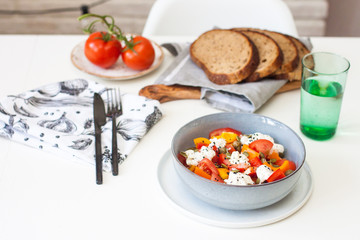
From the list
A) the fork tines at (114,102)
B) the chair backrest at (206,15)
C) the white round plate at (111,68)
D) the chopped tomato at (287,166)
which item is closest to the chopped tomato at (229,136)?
the chopped tomato at (287,166)

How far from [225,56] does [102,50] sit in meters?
0.38

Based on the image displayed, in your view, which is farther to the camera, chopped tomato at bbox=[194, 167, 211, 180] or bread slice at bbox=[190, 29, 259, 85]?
bread slice at bbox=[190, 29, 259, 85]

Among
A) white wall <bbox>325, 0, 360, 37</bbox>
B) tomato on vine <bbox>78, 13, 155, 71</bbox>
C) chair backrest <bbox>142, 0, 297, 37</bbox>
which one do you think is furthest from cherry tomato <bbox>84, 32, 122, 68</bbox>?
white wall <bbox>325, 0, 360, 37</bbox>

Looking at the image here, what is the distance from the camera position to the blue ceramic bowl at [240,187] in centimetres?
90

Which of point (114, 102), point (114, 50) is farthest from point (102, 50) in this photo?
point (114, 102)

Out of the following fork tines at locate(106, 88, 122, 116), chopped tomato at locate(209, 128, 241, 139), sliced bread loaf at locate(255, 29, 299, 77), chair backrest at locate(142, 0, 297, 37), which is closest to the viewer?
chopped tomato at locate(209, 128, 241, 139)

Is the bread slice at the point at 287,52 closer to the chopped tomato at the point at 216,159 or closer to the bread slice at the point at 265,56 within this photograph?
the bread slice at the point at 265,56

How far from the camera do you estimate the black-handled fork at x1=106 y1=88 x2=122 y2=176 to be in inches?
43.3

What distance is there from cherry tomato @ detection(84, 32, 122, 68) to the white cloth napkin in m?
0.16

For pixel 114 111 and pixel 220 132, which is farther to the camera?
pixel 114 111

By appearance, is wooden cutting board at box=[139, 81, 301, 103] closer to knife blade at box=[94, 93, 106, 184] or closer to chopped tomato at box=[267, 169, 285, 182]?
knife blade at box=[94, 93, 106, 184]

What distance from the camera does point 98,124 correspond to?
47.9 inches

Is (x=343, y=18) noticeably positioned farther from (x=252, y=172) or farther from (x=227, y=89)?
(x=252, y=172)

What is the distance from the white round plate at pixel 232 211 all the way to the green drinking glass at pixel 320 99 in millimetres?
174
